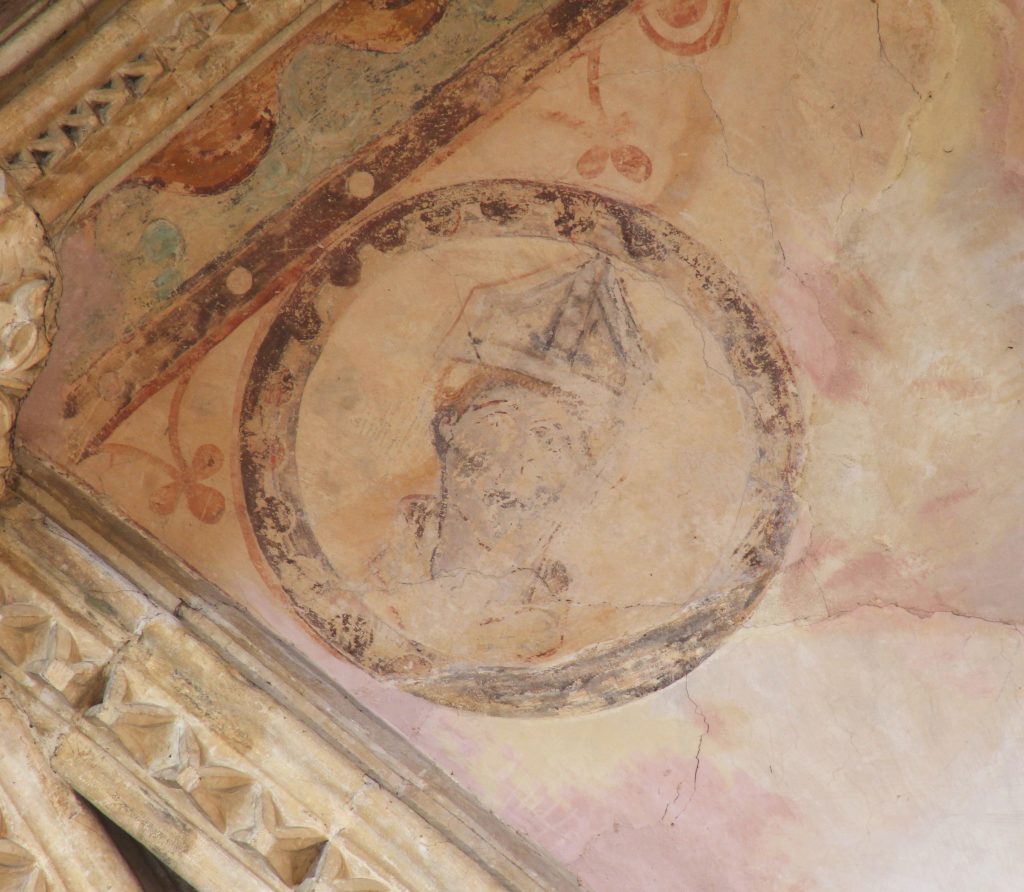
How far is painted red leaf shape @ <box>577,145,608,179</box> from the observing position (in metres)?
4.50

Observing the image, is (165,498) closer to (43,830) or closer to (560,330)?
(43,830)

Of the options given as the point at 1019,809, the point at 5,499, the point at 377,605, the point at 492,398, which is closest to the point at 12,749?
the point at 5,499

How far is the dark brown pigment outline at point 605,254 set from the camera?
4484 mm

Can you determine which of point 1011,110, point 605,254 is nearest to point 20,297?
point 605,254

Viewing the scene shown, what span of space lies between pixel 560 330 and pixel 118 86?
6.38 ft

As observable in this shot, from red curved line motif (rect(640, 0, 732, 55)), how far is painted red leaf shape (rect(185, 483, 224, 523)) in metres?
2.49

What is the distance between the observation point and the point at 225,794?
3.50 m

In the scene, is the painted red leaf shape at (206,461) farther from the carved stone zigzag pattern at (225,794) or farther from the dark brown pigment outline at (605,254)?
the carved stone zigzag pattern at (225,794)

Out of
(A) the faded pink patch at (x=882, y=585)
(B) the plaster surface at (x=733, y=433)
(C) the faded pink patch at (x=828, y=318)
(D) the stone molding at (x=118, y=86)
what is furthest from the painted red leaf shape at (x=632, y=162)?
(A) the faded pink patch at (x=882, y=585)

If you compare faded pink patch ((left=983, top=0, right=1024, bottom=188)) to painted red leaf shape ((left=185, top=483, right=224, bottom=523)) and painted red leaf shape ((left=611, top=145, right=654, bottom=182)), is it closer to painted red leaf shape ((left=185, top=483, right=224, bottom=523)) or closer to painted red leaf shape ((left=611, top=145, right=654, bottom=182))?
painted red leaf shape ((left=611, top=145, right=654, bottom=182))

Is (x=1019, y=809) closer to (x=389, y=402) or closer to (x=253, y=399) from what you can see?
(x=389, y=402)

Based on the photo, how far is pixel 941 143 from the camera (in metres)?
4.38

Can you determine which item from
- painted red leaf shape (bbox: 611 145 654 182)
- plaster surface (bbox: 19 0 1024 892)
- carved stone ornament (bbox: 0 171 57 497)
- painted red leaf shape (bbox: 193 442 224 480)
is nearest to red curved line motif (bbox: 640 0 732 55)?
plaster surface (bbox: 19 0 1024 892)

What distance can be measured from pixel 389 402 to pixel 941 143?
2396 mm
